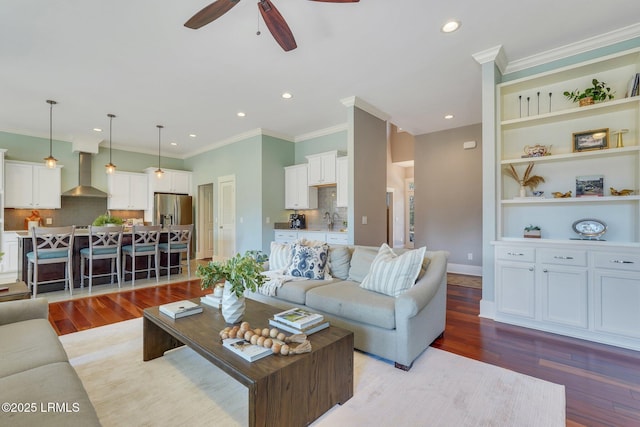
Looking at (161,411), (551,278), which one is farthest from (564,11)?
(161,411)

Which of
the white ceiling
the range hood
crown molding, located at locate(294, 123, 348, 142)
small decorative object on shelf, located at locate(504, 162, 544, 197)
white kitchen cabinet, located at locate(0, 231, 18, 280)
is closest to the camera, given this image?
the white ceiling

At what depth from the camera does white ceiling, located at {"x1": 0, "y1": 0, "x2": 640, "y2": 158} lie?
8.22ft

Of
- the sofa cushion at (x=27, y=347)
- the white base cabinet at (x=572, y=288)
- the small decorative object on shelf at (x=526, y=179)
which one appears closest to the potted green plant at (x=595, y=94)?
the small decorative object on shelf at (x=526, y=179)

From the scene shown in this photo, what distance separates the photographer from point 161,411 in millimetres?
1739

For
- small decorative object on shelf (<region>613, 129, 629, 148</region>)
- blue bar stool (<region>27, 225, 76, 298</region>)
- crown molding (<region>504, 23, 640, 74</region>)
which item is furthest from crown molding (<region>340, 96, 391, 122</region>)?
blue bar stool (<region>27, 225, 76, 298</region>)

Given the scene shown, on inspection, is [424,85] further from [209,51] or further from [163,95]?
[163,95]

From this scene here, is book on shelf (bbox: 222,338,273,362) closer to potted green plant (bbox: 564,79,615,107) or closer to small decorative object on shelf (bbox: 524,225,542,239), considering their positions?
small decorative object on shelf (bbox: 524,225,542,239)

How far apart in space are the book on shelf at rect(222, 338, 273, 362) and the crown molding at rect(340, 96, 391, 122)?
374cm

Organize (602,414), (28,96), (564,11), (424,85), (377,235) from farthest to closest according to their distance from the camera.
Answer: (377,235) → (28,96) → (424,85) → (564,11) → (602,414)

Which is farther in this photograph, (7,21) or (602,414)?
(7,21)

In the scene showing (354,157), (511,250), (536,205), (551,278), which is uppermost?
(354,157)

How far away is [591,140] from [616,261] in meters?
1.28

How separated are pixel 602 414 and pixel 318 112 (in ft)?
15.7

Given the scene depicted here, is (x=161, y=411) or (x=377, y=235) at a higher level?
(x=377, y=235)
